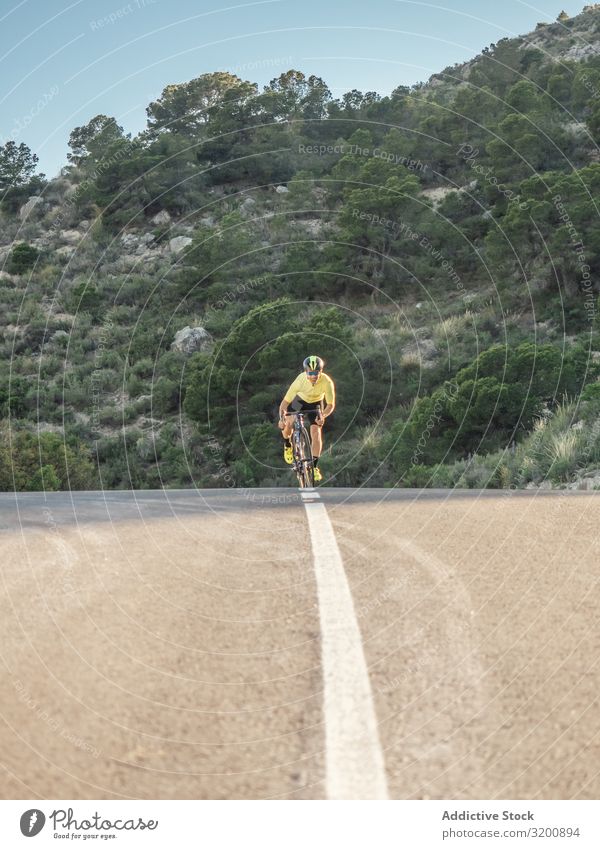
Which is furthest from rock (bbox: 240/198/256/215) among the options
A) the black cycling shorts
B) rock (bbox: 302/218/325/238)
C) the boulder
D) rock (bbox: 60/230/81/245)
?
the black cycling shorts

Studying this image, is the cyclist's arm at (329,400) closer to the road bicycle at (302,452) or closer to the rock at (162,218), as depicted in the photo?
the road bicycle at (302,452)

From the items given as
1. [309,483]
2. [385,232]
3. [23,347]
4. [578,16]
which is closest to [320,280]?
[385,232]

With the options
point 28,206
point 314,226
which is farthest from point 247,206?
point 28,206

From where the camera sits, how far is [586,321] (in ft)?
89.4

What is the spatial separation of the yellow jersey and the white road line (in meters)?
6.65

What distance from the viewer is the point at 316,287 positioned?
3391cm

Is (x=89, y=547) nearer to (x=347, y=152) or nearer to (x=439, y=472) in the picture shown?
(x=439, y=472)

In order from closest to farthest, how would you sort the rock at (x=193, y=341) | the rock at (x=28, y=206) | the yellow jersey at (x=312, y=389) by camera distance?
the yellow jersey at (x=312, y=389), the rock at (x=193, y=341), the rock at (x=28, y=206)

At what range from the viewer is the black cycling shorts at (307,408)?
12.9 metres

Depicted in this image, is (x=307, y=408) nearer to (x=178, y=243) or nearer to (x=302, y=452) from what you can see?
(x=302, y=452)

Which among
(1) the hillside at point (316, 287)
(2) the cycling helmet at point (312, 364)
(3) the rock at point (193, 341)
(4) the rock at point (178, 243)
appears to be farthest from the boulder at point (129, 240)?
(2) the cycling helmet at point (312, 364)

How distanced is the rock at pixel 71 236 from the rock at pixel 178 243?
7837mm

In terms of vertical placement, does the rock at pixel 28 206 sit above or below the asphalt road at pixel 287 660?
above

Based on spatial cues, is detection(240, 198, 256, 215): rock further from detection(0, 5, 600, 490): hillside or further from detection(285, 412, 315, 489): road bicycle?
detection(285, 412, 315, 489): road bicycle
